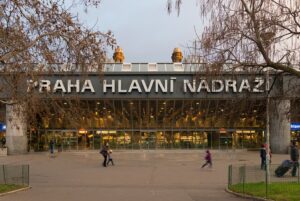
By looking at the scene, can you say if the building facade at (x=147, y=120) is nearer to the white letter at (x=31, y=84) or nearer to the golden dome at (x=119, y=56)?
the golden dome at (x=119, y=56)

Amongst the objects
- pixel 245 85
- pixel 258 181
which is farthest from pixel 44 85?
pixel 258 181

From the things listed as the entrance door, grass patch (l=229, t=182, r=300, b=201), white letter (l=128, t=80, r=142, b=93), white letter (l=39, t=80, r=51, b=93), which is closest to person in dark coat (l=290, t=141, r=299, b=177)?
grass patch (l=229, t=182, r=300, b=201)

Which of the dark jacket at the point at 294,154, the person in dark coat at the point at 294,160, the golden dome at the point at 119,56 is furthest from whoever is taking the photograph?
the golden dome at the point at 119,56

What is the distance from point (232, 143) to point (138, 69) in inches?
650

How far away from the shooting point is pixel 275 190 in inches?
781

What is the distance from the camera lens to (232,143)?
64312 mm

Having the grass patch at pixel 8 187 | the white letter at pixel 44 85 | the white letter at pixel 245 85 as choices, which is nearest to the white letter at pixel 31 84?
the white letter at pixel 44 85

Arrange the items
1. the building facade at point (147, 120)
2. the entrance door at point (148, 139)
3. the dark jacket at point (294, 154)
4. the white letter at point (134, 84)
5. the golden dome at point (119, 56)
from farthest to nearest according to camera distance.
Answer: the entrance door at point (148, 139)
the golden dome at point (119, 56)
the white letter at point (134, 84)
the building facade at point (147, 120)
the dark jacket at point (294, 154)

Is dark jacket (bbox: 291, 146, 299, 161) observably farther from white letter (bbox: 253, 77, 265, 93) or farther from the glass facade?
the glass facade

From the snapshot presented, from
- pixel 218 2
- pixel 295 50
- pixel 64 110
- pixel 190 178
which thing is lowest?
pixel 190 178

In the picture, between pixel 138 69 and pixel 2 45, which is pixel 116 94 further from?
pixel 2 45

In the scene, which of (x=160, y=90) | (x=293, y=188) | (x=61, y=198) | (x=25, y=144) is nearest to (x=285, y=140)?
(x=160, y=90)

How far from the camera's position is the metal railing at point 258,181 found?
20141 mm

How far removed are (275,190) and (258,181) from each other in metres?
3.41
